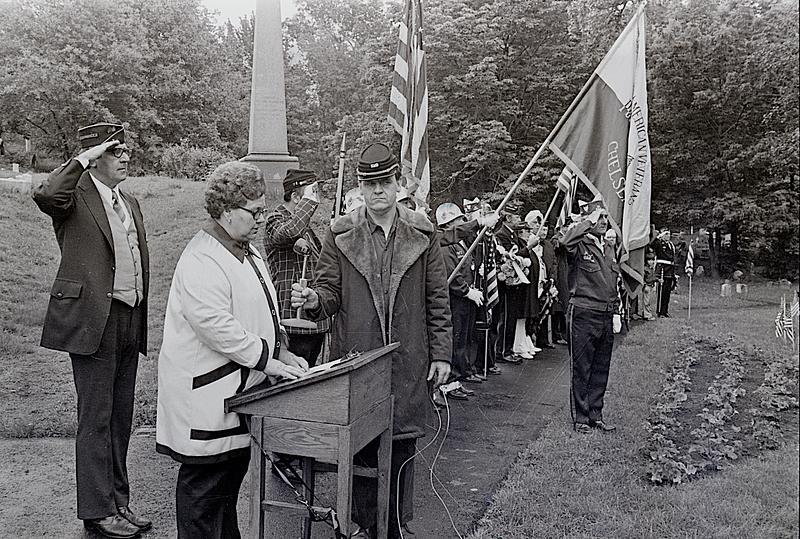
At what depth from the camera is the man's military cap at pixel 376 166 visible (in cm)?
361

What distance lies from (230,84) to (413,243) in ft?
16.8

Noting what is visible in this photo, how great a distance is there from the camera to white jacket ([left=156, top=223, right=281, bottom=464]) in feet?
9.52

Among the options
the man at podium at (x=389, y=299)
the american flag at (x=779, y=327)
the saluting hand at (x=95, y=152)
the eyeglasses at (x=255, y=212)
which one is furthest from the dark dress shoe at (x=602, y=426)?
the saluting hand at (x=95, y=152)

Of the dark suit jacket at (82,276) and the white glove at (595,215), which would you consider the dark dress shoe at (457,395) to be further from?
the dark suit jacket at (82,276)

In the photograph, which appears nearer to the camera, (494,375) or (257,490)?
(257,490)

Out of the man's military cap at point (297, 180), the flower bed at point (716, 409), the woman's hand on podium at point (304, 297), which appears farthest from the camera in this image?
the man's military cap at point (297, 180)

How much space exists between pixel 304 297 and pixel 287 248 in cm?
183

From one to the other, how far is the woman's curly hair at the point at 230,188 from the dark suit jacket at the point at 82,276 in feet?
3.62

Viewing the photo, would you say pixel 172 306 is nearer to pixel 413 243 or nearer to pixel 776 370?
pixel 413 243

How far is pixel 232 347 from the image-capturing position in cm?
290

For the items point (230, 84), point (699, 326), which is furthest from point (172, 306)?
point (230, 84)

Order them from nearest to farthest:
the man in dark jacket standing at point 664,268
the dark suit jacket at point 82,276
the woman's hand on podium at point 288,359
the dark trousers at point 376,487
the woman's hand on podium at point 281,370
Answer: the woman's hand on podium at point 281,370, the woman's hand on podium at point 288,359, the dark trousers at point 376,487, the dark suit jacket at point 82,276, the man in dark jacket standing at point 664,268

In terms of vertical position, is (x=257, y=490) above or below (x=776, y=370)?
below

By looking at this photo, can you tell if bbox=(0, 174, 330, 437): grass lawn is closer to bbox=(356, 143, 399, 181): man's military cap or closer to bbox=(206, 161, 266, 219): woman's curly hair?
bbox=(356, 143, 399, 181): man's military cap
